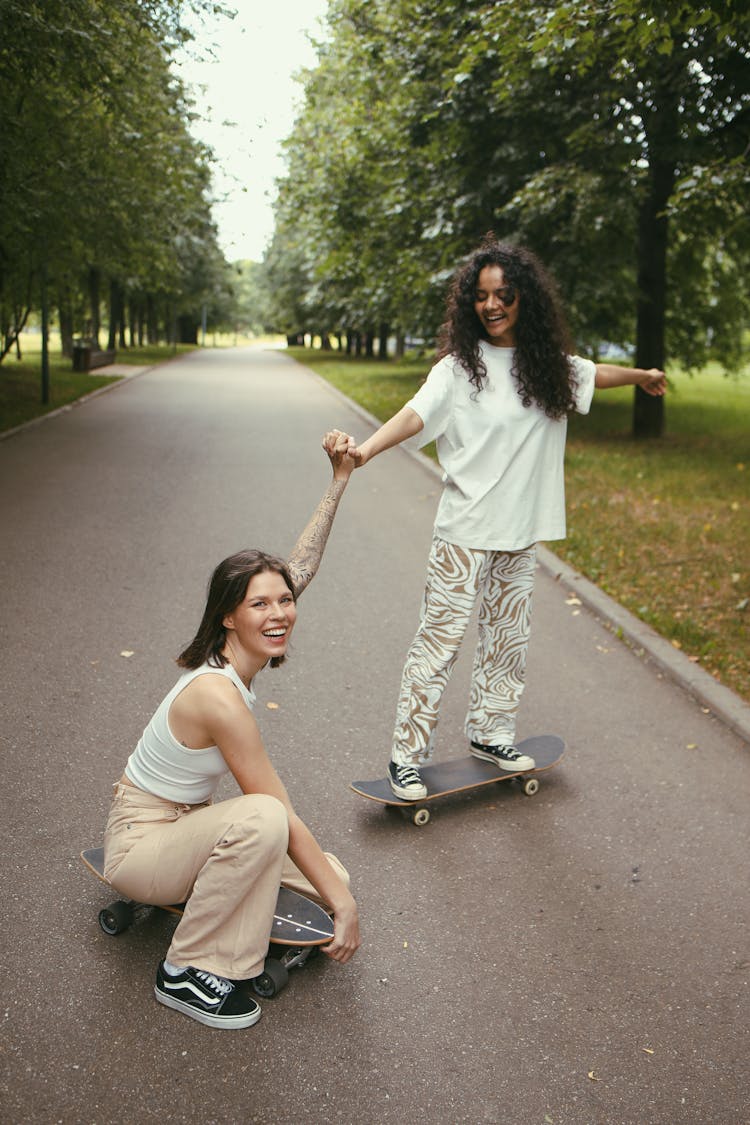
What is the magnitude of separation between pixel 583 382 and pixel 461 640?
3.69 feet

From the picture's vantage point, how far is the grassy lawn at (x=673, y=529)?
6684mm

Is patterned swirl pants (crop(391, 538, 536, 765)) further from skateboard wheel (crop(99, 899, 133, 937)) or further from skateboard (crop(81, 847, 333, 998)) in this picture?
skateboard wheel (crop(99, 899, 133, 937))

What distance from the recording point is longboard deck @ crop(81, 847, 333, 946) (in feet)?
Answer: 9.43

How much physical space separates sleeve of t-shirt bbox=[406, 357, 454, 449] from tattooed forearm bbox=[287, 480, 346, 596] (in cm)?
52

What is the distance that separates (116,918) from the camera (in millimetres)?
3064

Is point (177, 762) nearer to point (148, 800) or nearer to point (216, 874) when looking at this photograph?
point (148, 800)

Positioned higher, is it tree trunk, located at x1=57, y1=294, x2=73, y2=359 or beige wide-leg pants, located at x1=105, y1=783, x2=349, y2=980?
tree trunk, located at x1=57, y1=294, x2=73, y2=359

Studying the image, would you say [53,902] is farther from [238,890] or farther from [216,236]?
[216,236]

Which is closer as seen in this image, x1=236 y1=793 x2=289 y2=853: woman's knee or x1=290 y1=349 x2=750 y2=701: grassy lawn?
x1=236 y1=793 x2=289 y2=853: woman's knee

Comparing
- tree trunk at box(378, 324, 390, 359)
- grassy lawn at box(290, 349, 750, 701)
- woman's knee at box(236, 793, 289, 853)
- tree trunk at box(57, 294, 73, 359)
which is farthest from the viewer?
tree trunk at box(378, 324, 390, 359)

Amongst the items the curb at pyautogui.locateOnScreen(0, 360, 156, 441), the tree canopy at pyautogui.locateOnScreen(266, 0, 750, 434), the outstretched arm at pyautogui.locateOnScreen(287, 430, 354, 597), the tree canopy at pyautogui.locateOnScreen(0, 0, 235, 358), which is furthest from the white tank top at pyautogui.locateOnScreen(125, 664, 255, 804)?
the curb at pyautogui.locateOnScreen(0, 360, 156, 441)

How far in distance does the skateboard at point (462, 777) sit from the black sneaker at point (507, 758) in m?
0.02

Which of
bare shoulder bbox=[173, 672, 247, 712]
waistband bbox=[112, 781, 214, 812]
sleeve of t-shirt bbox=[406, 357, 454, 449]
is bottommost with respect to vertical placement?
waistband bbox=[112, 781, 214, 812]

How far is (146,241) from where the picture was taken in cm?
1725
